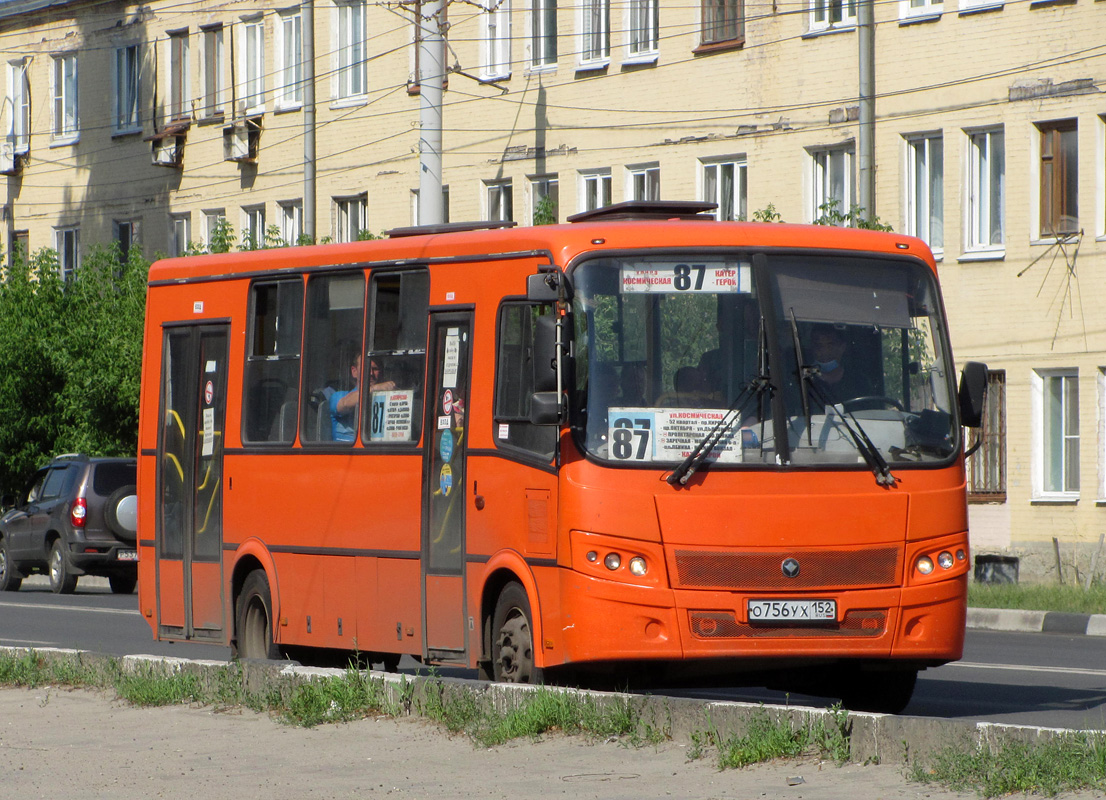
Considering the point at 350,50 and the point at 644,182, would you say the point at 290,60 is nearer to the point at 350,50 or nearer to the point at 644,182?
the point at 350,50

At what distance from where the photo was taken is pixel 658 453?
35.2ft

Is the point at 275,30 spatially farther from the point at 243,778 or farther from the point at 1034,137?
the point at 243,778

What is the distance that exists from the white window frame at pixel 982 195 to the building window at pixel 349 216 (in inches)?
545

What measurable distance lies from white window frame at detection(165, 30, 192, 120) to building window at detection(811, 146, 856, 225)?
17.6 metres

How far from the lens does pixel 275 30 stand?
4156 centimetres

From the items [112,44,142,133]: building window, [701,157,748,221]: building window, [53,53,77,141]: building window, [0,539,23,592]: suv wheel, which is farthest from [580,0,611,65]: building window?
[53,53,77,141]: building window

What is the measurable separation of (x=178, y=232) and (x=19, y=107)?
7455mm

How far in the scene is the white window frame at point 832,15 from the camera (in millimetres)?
30391

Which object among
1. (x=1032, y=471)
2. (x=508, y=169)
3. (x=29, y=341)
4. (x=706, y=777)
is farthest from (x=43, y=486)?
(x=706, y=777)

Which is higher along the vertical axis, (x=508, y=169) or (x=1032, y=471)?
(x=508, y=169)

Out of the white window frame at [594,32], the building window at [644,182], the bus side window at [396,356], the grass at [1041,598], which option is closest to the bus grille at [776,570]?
the bus side window at [396,356]

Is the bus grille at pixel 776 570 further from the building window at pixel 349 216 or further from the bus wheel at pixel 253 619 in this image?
the building window at pixel 349 216

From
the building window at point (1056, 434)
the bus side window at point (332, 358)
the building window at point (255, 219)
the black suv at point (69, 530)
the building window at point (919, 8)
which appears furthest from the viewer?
the building window at point (255, 219)

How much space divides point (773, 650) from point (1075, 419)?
60.9 ft
